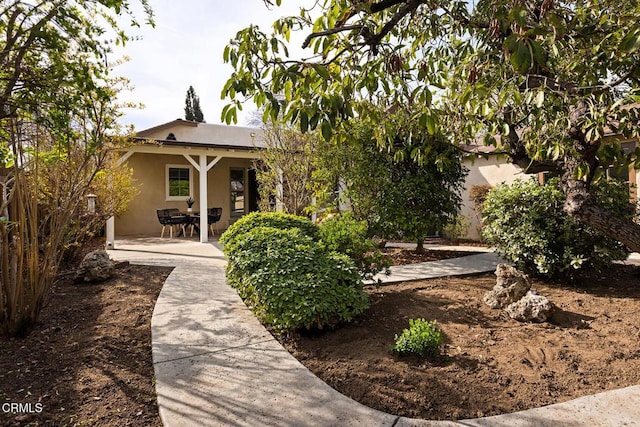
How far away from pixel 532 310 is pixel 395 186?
12.9 feet

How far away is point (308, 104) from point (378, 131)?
86.6 inches

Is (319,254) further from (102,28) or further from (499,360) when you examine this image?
(102,28)

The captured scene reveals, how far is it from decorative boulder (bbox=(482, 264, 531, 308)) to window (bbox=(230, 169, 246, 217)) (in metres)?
11.4

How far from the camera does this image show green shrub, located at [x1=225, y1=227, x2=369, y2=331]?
3249 millimetres

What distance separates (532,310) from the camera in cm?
378

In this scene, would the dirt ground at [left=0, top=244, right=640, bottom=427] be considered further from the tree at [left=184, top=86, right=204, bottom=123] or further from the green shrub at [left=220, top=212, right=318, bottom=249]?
the tree at [left=184, top=86, right=204, bottom=123]

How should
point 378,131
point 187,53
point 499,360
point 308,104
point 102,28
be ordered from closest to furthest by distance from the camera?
1. point 308,104
2. point 499,360
3. point 102,28
4. point 378,131
5. point 187,53

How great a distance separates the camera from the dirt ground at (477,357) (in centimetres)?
247

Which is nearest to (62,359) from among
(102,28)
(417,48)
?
(102,28)

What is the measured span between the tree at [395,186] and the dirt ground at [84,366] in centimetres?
438

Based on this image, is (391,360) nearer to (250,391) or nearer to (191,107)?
(250,391)

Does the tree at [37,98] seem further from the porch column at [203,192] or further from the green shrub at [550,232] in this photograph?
the porch column at [203,192]

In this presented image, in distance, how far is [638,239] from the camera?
10.8ft

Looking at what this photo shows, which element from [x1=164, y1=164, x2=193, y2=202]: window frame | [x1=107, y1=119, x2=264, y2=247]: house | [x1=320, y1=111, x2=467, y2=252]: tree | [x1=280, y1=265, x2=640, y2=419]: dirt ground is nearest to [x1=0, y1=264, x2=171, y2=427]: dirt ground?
[x1=280, y1=265, x2=640, y2=419]: dirt ground
